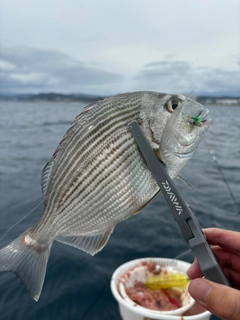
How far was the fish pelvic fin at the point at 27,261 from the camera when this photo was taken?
170 cm

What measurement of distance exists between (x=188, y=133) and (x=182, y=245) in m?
4.58

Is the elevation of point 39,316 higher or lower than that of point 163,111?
lower

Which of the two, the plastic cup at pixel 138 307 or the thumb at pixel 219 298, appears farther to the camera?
the plastic cup at pixel 138 307

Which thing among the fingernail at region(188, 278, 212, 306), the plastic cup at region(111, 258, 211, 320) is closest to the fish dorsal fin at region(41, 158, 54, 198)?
the fingernail at region(188, 278, 212, 306)

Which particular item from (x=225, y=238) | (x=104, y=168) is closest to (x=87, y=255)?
(x=225, y=238)

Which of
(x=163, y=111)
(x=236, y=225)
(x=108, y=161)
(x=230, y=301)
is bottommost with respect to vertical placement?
(x=236, y=225)

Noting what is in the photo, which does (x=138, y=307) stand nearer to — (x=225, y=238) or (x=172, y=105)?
(x=225, y=238)

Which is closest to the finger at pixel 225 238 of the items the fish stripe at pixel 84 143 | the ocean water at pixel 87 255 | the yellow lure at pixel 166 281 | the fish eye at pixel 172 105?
the fish eye at pixel 172 105

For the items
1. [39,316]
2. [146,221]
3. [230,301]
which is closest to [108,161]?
[230,301]

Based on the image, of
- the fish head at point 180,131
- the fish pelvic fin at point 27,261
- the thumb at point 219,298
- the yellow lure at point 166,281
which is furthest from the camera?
the yellow lure at point 166,281

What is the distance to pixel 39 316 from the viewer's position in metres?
4.15

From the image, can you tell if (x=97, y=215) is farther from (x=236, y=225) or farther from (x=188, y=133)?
(x=236, y=225)

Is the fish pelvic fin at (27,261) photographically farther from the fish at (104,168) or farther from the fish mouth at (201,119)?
the fish mouth at (201,119)

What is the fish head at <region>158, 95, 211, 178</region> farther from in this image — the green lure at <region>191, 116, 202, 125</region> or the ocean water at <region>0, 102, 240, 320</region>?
the ocean water at <region>0, 102, 240, 320</region>
